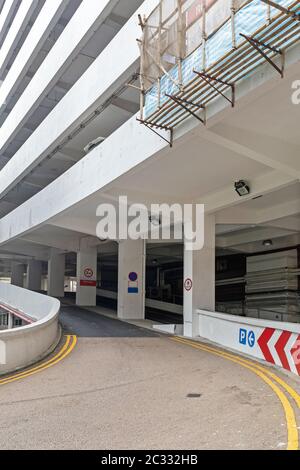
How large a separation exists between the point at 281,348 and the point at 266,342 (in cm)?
74

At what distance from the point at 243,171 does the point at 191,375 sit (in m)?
5.58

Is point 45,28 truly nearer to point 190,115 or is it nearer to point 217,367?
point 190,115

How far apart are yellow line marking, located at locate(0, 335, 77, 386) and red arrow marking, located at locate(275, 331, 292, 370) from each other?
205 inches

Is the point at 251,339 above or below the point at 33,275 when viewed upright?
below

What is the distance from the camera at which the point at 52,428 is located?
5.30m

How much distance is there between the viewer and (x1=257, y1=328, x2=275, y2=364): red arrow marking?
9.38 metres

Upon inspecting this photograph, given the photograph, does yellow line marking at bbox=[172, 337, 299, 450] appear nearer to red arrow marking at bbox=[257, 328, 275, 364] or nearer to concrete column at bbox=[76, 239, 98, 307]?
red arrow marking at bbox=[257, 328, 275, 364]

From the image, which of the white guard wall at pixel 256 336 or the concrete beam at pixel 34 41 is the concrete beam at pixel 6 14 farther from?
the white guard wall at pixel 256 336

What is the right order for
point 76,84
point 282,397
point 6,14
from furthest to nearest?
point 6,14, point 76,84, point 282,397

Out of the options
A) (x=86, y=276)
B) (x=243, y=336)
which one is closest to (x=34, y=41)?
(x=86, y=276)

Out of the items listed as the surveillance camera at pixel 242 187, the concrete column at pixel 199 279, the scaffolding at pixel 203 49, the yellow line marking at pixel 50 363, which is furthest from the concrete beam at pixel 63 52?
the yellow line marking at pixel 50 363

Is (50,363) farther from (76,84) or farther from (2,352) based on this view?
(76,84)

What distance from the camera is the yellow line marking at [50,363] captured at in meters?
8.46

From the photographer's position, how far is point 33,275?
42469 mm
